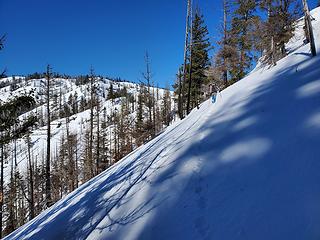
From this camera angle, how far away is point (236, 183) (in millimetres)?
3662

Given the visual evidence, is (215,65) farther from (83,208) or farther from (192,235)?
(192,235)

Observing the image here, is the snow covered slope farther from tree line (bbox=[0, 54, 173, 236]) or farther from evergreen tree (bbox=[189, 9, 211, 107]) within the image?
evergreen tree (bbox=[189, 9, 211, 107])

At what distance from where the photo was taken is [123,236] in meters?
4.11

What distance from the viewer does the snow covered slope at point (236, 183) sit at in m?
2.92

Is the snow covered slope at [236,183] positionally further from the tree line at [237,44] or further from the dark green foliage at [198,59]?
the dark green foliage at [198,59]

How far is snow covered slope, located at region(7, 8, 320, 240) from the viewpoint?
9.58 feet

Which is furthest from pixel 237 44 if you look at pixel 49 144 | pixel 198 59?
pixel 49 144

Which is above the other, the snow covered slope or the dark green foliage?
the dark green foliage

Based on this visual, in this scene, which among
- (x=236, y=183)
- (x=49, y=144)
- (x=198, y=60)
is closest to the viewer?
(x=236, y=183)

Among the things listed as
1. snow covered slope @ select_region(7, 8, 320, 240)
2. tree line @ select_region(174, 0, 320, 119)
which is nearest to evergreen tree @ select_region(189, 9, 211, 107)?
tree line @ select_region(174, 0, 320, 119)

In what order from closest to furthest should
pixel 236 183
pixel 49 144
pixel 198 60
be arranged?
pixel 236 183, pixel 49 144, pixel 198 60

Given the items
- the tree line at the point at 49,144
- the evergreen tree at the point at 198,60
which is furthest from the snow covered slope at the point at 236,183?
the evergreen tree at the point at 198,60

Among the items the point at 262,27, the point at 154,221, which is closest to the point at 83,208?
the point at 154,221

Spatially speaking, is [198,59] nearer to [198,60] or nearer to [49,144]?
[198,60]
